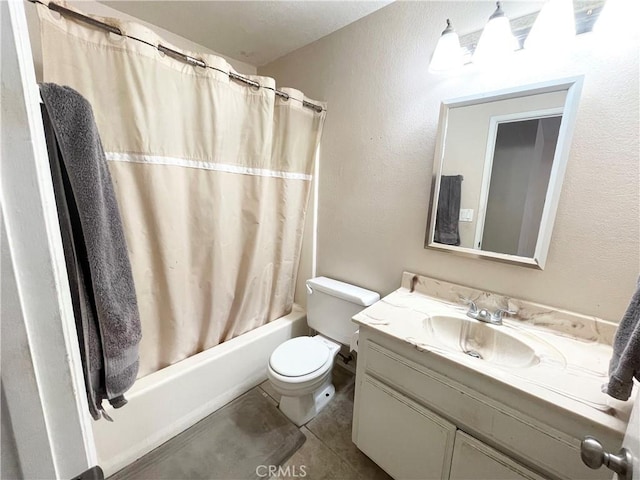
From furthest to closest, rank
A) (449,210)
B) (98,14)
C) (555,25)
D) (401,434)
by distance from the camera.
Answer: (98,14)
(449,210)
(401,434)
(555,25)

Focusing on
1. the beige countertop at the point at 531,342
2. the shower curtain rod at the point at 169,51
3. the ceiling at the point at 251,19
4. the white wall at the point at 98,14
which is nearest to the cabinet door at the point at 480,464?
the beige countertop at the point at 531,342

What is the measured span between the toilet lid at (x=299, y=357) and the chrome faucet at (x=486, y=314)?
79 cm

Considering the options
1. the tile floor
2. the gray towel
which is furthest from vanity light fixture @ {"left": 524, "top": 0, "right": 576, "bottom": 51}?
the tile floor

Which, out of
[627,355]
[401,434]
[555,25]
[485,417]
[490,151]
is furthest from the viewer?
[490,151]

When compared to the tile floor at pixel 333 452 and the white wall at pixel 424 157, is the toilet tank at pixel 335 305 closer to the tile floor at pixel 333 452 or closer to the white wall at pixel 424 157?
the white wall at pixel 424 157

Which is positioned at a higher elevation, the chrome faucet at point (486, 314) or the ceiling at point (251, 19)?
→ the ceiling at point (251, 19)

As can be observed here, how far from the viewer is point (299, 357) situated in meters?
1.44

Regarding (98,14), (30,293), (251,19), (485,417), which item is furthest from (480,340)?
(98,14)

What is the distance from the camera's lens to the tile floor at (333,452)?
1.21 metres

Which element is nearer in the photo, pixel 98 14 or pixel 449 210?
pixel 449 210

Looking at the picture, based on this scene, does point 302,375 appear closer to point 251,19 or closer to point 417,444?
point 417,444

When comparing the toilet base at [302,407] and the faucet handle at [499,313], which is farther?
the toilet base at [302,407]

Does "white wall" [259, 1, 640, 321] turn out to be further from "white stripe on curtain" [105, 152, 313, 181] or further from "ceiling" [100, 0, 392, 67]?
"white stripe on curtain" [105, 152, 313, 181]

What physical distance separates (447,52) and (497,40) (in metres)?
0.19
